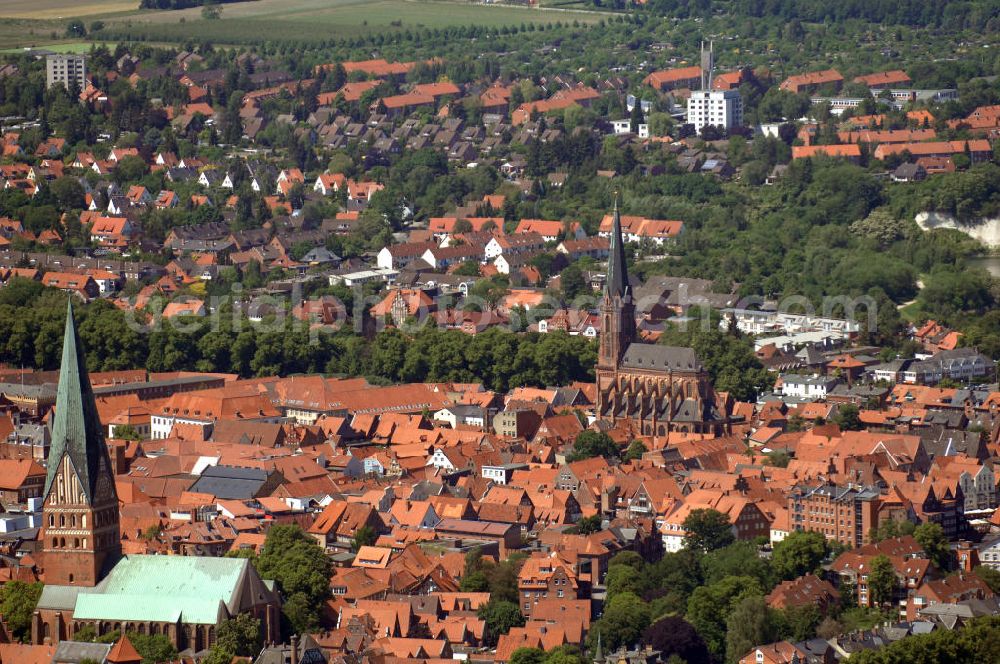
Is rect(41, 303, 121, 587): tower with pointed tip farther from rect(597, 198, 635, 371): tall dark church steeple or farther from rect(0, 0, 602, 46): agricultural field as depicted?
rect(0, 0, 602, 46): agricultural field

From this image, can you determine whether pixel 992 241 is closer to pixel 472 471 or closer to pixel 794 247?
pixel 794 247

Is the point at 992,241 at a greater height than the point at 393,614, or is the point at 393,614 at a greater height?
the point at 393,614

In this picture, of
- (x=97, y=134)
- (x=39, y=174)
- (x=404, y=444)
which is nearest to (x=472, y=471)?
(x=404, y=444)

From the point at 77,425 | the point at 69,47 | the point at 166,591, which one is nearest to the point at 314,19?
the point at 69,47

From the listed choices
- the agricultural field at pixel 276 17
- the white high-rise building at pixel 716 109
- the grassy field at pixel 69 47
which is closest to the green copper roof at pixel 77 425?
the white high-rise building at pixel 716 109

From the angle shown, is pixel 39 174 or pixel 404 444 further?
pixel 39 174

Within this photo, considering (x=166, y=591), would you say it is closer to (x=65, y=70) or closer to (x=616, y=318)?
(x=616, y=318)

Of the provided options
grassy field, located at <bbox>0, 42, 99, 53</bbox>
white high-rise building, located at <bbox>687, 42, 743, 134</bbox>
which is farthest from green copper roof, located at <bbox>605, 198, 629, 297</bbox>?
grassy field, located at <bbox>0, 42, 99, 53</bbox>
